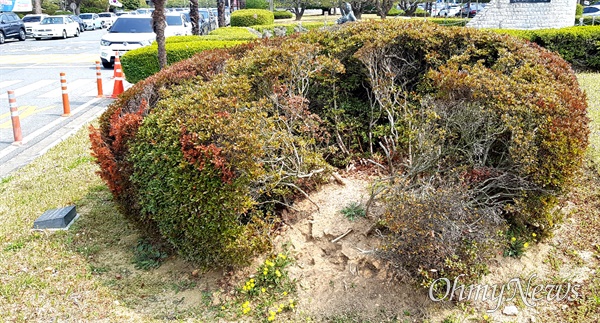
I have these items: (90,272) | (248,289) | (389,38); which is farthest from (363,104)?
(90,272)

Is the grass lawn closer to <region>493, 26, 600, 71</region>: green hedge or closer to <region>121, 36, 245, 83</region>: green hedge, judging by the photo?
<region>121, 36, 245, 83</region>: green hedge

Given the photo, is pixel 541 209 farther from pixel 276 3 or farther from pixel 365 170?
pixel 276 3

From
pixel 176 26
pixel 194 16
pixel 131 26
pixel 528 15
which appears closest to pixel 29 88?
pixel 131 26

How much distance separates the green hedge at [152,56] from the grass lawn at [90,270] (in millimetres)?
6841

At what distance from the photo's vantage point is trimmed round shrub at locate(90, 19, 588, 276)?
4.01m

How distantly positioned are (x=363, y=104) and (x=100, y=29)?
1673 inches

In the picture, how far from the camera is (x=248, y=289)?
4.24 metres

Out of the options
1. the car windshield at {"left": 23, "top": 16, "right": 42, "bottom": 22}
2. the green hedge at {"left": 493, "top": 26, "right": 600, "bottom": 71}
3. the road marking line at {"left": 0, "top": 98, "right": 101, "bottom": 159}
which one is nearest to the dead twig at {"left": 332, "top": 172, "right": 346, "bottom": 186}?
the road marking line at {"left": 0, "top": 98, "right": 101, "bottom": 159}

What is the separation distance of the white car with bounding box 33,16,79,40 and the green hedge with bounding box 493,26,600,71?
90.5 ft

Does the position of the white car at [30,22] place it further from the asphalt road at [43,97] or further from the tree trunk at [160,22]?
the tree trunk at [160,22]

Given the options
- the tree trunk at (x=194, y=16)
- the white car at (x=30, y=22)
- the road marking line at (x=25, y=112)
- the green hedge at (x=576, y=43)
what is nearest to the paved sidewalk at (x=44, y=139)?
the road marking line at (x=25, y=112)

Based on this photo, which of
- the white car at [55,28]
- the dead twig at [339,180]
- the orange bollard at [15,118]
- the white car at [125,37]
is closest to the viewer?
the dead twig at [339,180]

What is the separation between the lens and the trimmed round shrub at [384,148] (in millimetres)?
4008

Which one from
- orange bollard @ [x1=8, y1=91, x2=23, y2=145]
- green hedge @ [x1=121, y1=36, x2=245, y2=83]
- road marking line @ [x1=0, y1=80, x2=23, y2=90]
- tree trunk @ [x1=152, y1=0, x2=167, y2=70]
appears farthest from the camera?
road marking line @ [x1=0, y1=80, x2=23, y2=90]
